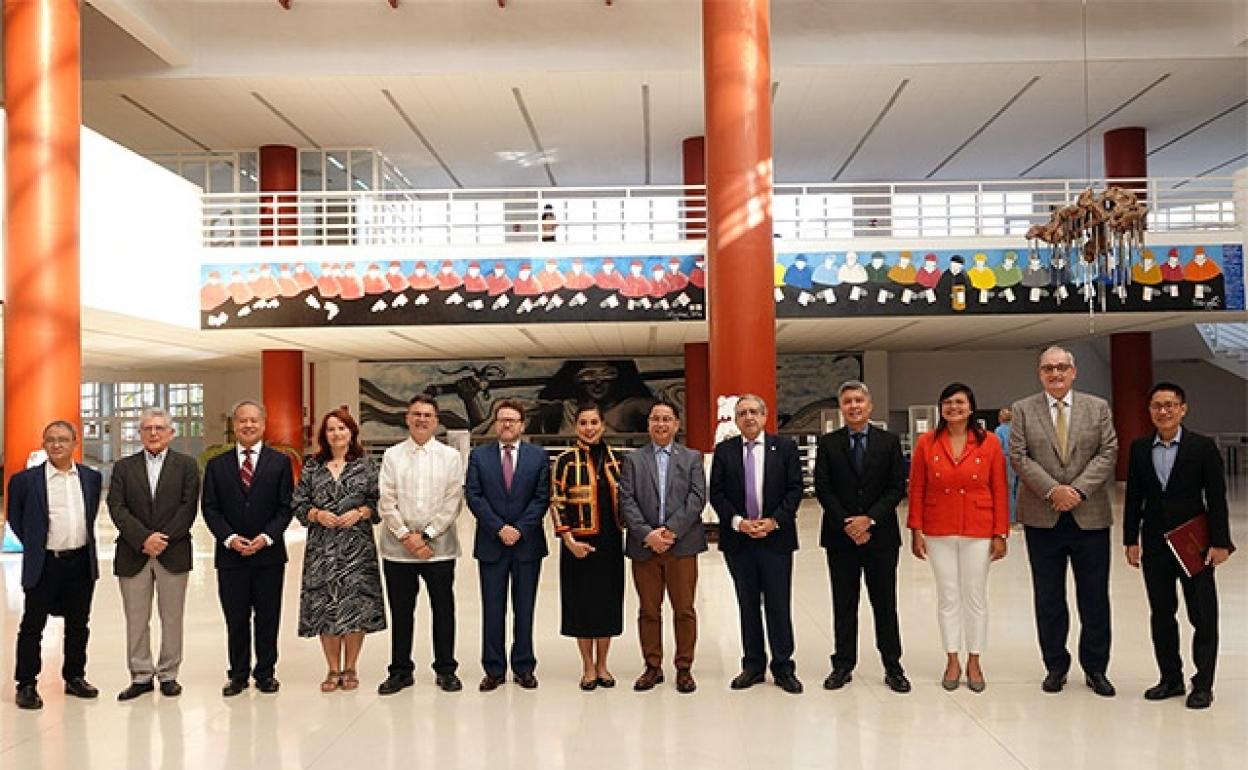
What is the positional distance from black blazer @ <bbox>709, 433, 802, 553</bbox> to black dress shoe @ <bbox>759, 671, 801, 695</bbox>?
651 mm

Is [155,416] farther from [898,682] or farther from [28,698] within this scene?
[898,682]

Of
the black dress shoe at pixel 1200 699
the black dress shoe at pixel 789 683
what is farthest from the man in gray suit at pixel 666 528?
the black dress shoe at pixel 1200 699

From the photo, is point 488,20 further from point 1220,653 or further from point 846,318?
point 1220,653

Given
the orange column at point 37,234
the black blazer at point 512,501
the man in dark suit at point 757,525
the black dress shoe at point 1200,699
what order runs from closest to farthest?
1. the black dress shoe at point 1200,699
2. the man in dark suit at point 757,525
3. the black blazer at point 512,501
4. the orange column at point 37,234

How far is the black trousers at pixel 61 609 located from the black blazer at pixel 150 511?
19 cm

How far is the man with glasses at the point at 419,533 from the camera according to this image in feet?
19.7

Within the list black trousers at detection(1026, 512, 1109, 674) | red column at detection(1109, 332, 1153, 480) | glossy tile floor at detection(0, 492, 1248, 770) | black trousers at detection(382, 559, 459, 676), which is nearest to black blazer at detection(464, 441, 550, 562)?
black trousers at detection(382, 559, 459, 676)

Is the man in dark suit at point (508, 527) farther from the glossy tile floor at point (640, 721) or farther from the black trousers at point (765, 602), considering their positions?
the black trousers at point (765, 602)

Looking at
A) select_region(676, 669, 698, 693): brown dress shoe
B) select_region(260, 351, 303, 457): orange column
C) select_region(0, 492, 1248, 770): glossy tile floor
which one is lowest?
select_region(0, 492, 1248, 770): glossy tile floor

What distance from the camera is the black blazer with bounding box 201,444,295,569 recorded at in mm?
6047

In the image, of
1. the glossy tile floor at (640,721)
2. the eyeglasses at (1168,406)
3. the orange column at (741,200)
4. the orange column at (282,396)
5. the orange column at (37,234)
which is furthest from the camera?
the orange column at (282,396)

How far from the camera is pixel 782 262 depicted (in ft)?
54.3

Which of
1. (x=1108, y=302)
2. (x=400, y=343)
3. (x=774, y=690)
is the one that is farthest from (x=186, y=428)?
(x=774, y=690)

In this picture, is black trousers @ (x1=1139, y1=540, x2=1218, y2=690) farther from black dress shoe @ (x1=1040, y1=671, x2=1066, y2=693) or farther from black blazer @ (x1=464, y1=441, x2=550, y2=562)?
black blazer @ (x1=464, y1=441, x2=550, y2=562)
